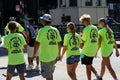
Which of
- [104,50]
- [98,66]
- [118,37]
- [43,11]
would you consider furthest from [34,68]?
[43,11]

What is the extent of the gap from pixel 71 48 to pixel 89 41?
0.56 m

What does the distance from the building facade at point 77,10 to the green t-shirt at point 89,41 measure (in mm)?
26862

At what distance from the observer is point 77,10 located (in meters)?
37.6

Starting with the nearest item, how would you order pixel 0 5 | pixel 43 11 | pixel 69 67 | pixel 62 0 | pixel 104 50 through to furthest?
pixel 69 67 < pixel 104 50 < pixel 62 0 < pixel 43 11 < pixel 0 5

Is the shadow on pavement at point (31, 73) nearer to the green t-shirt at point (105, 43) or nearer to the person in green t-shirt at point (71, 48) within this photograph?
the green t-shirt at point (105, 43)

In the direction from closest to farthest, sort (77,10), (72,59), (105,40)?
(72,59) < (105,40) < (77,10)

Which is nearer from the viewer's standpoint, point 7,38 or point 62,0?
point 7,38

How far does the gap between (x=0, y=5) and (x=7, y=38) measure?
42894 millimetres

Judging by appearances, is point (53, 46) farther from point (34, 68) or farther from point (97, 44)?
point (34, 68)

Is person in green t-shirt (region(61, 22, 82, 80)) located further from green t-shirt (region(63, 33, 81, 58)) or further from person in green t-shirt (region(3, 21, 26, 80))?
person in green t-shirt (region(3, 21, 26, 80))

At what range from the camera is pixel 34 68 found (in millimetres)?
14102

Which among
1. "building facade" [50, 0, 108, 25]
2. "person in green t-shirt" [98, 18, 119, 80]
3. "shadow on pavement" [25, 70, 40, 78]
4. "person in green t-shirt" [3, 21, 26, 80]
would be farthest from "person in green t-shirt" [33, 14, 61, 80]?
"building facade" [50, 0, 108, 25]

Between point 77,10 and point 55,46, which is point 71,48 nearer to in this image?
point 55,46

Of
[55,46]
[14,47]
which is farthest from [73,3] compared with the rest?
[55,46]
